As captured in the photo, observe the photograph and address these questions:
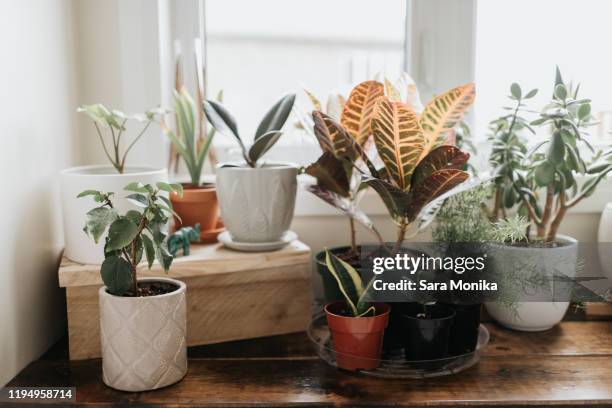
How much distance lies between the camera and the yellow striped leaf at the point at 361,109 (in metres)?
1.06

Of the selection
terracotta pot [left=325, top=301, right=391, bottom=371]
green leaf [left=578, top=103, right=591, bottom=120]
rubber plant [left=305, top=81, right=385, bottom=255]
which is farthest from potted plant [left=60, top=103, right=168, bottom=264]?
green leaf [left=578, top=103, right=591, bottom=120]

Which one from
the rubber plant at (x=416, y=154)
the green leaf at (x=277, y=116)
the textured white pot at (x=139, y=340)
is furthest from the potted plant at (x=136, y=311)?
the rubber plant at (x=416, y=154)

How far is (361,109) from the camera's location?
1.08 metres

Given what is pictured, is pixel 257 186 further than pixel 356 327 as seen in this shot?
Yes

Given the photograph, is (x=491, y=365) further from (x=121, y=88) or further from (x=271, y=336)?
(x=121, y=88)

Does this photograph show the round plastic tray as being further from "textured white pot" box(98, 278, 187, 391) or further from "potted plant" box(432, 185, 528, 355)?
"textured white pot" box(98, 278, 187, 391)

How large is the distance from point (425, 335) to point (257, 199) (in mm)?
373

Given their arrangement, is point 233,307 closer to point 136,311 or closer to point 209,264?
point 209,264

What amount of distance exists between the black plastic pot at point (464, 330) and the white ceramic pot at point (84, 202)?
57 cm

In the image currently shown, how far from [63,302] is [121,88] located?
0.46m

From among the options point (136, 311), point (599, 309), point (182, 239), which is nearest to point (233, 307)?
point (182, 239)

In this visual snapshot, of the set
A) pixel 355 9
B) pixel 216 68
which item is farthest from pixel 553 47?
pixel 216 68

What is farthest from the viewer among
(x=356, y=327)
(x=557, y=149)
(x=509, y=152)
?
(x=509, y=152)

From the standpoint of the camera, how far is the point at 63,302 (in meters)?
1.20
